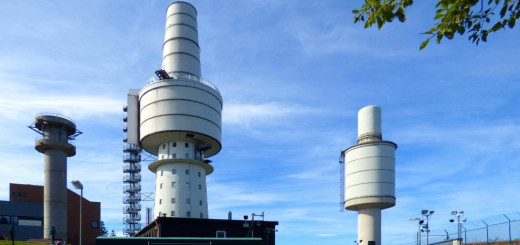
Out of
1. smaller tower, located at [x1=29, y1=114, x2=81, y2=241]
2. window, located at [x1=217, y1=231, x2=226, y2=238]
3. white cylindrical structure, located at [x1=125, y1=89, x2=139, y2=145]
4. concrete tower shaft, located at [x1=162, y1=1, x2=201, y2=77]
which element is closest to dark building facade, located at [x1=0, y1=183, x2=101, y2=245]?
smaller tower, located at [x1=29, y1=114, x2=81, y2=241]

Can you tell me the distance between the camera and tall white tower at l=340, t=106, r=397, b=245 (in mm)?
70625

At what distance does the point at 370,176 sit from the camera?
71.2m

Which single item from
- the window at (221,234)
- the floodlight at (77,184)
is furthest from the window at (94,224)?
the floodlight at (77,184)

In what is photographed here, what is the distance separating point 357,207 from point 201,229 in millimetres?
34654

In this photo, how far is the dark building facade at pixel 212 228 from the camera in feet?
150

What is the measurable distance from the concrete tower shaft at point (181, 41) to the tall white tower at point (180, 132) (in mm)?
172

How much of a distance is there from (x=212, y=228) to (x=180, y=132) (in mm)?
15619

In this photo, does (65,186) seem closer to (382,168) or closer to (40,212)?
(40,212)

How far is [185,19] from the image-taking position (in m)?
67.1

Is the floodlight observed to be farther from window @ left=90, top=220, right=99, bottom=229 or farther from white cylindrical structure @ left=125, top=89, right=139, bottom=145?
window @ left=90, top=220, right=99, bottom=229

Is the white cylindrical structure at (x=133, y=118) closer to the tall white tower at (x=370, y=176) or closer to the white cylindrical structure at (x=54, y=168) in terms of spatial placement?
the white cylindrical structure at (x=54, y=168)

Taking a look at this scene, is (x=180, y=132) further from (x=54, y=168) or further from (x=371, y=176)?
(x=371, y=176)

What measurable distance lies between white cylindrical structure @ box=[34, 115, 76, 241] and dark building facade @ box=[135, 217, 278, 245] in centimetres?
2968

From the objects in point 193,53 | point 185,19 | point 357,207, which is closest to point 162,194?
point 193,53
